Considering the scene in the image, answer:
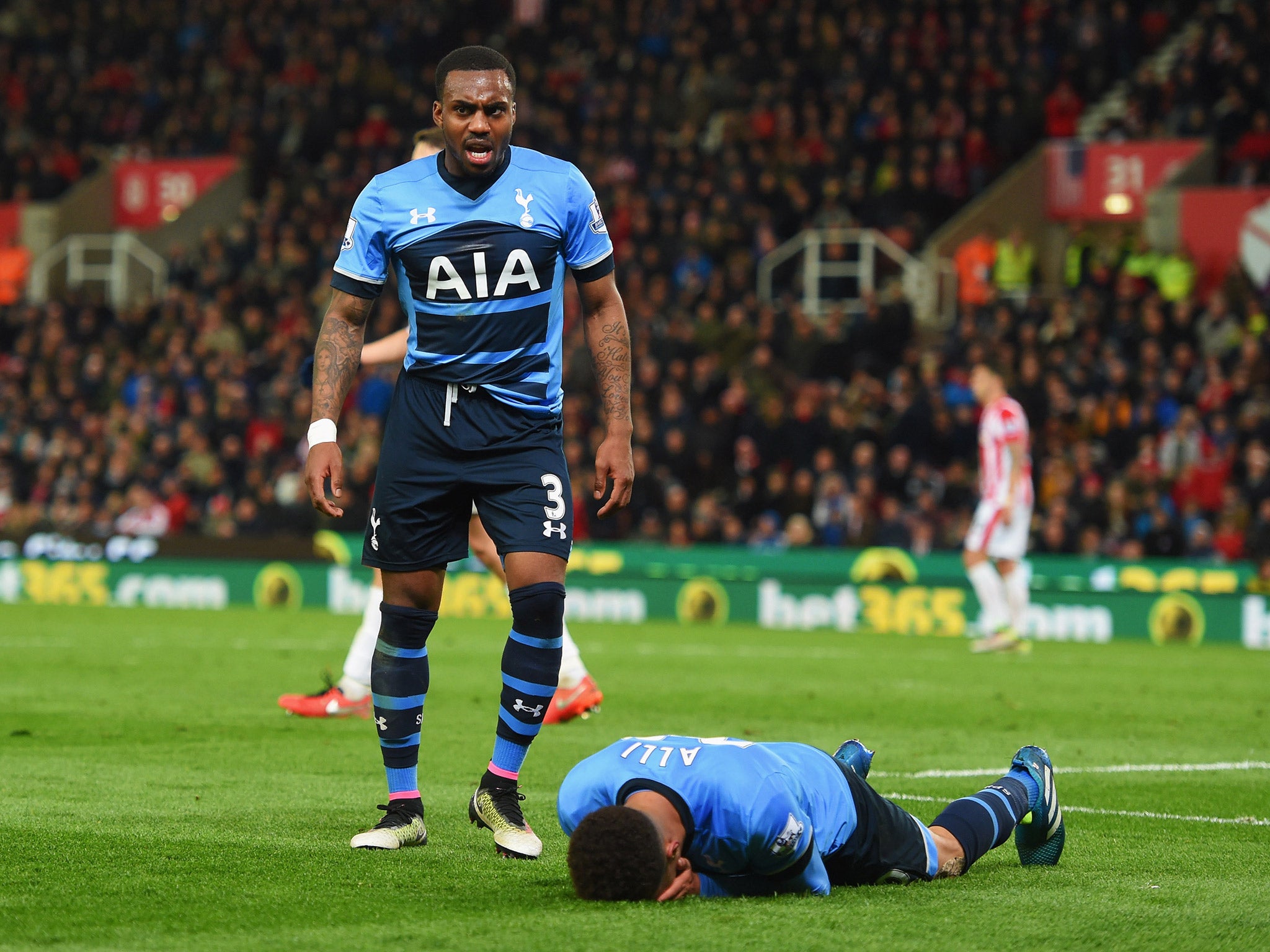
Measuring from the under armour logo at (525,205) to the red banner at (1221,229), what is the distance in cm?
1679

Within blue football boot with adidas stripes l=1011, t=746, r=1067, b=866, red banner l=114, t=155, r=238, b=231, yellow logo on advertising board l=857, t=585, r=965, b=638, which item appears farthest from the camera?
red banner l=114, t=155, r=238, b=231

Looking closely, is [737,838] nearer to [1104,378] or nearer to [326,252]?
[1104,378]

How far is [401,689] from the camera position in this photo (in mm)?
5668

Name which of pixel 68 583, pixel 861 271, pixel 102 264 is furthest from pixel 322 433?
pixel 102 264

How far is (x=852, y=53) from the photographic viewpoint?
83.1ft

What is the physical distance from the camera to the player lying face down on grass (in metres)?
4.28

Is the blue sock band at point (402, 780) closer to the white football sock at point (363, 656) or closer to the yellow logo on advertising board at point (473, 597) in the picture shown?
the white football sock at point (363, 656)

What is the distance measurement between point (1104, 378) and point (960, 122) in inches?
221

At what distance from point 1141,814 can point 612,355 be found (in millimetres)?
2513

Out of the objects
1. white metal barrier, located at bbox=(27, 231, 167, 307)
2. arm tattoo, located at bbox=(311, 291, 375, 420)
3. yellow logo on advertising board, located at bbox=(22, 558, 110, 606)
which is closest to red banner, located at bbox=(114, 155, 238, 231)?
white metal barrier, located at bbox=(27, 231, 167, 307)

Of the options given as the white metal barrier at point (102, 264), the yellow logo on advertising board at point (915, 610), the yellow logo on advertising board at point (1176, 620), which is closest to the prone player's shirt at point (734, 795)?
the yellow logo on advertising board at point (1176, 620)

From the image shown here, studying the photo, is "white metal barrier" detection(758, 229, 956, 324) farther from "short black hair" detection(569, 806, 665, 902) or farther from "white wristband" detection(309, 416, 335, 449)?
"short black hair" detection(569, 806, 665, 902)

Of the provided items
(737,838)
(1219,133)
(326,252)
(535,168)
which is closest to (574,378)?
(326,252)

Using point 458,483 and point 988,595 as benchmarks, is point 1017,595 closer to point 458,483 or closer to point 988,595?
point 988,595
